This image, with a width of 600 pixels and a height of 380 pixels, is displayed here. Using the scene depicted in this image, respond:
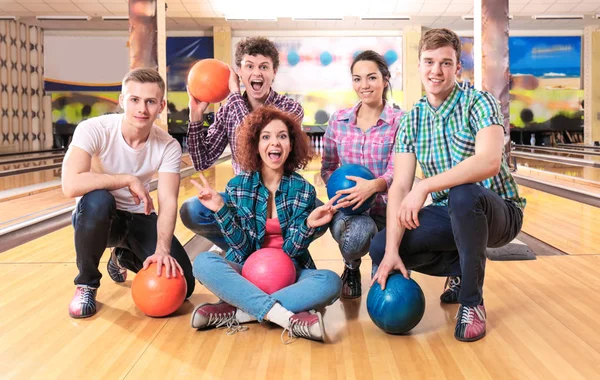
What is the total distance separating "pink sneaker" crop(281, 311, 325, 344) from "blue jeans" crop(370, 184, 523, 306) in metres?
0.31

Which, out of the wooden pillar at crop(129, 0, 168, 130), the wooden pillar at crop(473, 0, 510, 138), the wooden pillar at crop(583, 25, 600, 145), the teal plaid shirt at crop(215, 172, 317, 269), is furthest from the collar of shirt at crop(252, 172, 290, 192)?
the wooden pillar at crop(583, 25, 600, 145)

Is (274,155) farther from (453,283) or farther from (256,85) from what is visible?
(453,283)

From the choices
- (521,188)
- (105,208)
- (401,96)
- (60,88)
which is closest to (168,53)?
(60,88)

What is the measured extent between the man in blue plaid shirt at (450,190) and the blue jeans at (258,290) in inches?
6.1

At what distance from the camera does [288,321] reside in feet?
5.40

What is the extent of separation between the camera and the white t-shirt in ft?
6.39

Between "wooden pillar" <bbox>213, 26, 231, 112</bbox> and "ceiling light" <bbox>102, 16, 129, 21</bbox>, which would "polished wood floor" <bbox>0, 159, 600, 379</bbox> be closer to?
"ceiling light" <bbox>102, 16, 129, 21</bbox>

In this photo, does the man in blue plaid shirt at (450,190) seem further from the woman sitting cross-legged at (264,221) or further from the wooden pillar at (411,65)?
the wooden pillar at (411,65)

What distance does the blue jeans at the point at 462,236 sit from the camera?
160 cm

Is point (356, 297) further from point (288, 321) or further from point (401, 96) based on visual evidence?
point (401, 96)

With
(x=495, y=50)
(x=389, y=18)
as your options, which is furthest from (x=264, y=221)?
(x=389, y=18)

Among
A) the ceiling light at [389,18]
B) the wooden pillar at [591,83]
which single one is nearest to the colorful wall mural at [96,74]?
the ceiling light at [389,18]

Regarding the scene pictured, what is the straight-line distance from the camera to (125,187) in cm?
204

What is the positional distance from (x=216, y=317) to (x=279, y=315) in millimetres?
188
